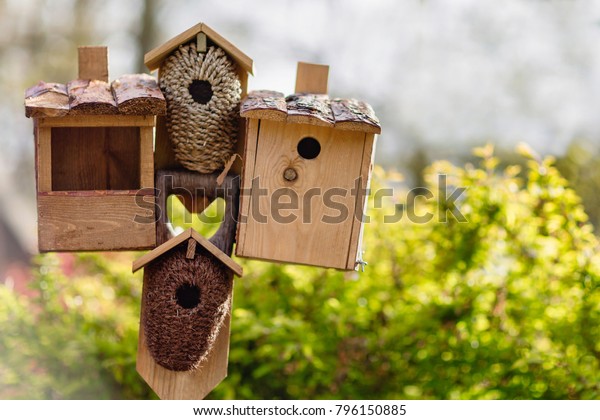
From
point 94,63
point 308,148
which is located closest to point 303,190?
point 308,148

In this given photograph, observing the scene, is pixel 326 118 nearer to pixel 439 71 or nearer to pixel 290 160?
pixel 290 160

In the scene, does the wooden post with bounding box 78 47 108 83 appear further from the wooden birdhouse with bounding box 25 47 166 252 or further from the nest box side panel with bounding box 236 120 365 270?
the nest box side panel with bounding box 236 120 365 270

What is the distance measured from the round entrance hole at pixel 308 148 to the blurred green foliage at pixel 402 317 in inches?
42.6

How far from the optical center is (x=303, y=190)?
1.95 m

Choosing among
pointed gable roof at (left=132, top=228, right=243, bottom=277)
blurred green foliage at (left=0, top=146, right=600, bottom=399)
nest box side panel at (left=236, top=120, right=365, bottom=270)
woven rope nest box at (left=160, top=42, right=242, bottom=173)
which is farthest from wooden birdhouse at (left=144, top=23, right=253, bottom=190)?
blurred green foliage at (left=0, top=146, right=600, bottom=399)

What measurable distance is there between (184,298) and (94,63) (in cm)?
71

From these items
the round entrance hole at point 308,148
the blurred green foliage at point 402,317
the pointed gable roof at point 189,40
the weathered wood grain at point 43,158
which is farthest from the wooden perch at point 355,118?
the blurred green foliage at point 402,317

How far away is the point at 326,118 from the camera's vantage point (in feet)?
6.01

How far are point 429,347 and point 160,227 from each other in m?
1.54

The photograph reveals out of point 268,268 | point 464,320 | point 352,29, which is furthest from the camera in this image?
point 352,29

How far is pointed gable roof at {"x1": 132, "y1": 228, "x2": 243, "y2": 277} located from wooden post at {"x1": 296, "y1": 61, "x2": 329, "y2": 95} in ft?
1.80

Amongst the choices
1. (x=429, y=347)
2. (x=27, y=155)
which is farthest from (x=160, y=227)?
(x=27, y=155)

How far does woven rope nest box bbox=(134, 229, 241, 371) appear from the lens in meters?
1.82

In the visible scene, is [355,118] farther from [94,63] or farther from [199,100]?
[94,63]
